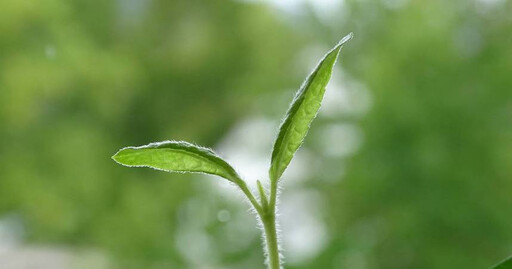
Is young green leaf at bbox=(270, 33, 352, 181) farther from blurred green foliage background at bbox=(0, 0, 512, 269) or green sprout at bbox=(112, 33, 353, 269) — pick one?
blurred green foliage background at bbox=(0, 0, 512, 269)

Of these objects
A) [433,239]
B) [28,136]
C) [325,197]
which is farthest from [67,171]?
[433,239]

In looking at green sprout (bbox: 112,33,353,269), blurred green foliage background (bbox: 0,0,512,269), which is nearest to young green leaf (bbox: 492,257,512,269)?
green sprout (bbox: 112,33,353,269)

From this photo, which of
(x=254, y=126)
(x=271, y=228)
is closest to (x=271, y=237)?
(x=271, y=228)

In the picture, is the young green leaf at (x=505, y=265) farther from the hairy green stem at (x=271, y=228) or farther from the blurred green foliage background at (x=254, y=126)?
the blurred green foliage background at (x=254, y=126)

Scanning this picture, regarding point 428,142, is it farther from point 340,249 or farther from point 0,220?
point 0,220

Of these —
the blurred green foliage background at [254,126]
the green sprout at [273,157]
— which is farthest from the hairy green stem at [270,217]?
the blurred green foliage background at [254,126]

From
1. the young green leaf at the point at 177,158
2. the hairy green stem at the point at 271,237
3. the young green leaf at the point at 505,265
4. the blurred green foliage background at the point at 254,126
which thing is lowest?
the young green leaf at the point at 505,265

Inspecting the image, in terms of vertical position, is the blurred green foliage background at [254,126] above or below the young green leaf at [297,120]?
above

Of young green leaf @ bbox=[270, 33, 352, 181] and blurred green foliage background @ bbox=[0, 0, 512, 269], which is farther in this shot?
blurred green foliage background @ bbox=[0, 0, 512, 269]
